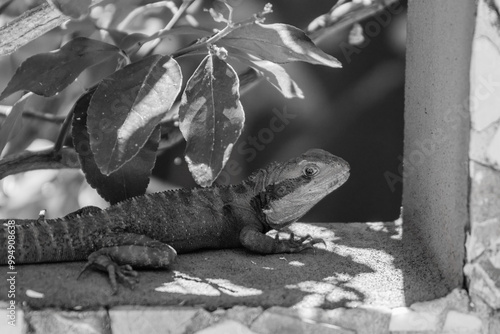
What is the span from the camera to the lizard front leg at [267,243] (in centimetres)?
295

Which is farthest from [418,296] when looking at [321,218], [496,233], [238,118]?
[321,218]

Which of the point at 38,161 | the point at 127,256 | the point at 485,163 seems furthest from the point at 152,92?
the point at 485,163

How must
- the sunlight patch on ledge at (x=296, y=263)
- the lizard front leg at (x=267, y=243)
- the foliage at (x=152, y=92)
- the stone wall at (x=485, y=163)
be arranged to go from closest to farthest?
the stone wall at (x=485, y=163) < the foliage at (x=152, y=92) < the sunlight patch on ledge at (x=296, y=263) < the lizard front leg at (x=267, y=243)

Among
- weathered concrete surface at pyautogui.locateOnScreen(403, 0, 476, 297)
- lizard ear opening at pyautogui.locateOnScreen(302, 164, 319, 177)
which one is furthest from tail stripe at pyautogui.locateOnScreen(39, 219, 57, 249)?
weathered concrete surface at pyautogui.locateOnScreen(403, 0, 476, 297)

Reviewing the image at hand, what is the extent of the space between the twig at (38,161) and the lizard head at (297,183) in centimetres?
94

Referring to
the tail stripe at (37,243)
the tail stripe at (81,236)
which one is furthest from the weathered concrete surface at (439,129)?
the tail stripe at (37,243)

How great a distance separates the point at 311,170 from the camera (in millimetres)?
2988

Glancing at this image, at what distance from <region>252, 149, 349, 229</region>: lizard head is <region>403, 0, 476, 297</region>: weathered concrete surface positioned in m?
0.37

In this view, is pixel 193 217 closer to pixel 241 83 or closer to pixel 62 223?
pixel 62 223

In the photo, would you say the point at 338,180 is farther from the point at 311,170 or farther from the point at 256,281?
the point at 256,281

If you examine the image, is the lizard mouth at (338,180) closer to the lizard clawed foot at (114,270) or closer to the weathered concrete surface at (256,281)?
the weathered concrete surface at (256,281)

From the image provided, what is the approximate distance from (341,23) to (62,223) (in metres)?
1.80

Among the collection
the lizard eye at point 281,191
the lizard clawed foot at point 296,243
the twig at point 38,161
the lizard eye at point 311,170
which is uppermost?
the twig at point 38,161

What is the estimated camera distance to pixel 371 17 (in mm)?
3691
